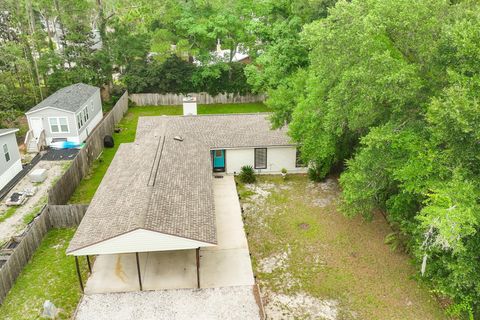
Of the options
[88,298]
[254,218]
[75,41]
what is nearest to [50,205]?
[88,298]

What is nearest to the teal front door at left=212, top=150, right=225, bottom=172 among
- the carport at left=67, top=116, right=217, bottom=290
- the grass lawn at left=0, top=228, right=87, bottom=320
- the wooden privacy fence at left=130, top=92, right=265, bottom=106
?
the carport at left=67, top=116, right=217, bottom=290

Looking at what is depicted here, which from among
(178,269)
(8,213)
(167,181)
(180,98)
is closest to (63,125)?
(8,213)

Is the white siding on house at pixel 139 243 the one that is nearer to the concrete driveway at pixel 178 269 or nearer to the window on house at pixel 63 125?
the concrete driveway at pixel 178 269

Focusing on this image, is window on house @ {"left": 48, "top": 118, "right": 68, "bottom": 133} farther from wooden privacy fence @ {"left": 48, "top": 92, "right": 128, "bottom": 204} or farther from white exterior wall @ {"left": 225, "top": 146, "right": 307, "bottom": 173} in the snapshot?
white exterior wall @ {"left": 225, "top": 146, "right": 307, "bottom": 173}

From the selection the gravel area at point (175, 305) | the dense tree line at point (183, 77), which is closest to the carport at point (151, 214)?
the gravel area at point (175, 305)

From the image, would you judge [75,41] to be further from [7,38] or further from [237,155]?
[237,155]

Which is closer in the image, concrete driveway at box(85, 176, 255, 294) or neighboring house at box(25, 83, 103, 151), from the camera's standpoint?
concrete driveway at box(85, 176, 255, 294)

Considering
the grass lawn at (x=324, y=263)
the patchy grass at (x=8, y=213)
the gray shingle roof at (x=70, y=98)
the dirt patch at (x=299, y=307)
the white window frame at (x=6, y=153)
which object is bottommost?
the dirt patch at (x=299, y=307)
